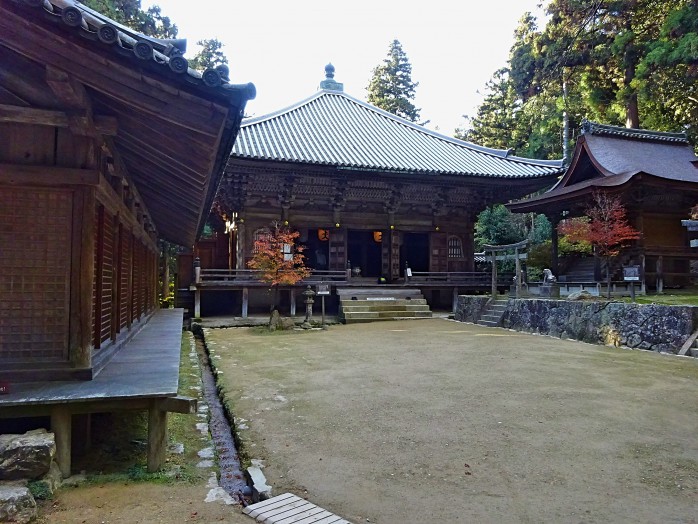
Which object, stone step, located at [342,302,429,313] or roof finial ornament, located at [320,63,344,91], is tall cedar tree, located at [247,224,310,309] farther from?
roof finial ornament, located at [320,63,344,91]

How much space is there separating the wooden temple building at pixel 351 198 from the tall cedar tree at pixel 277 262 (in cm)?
Result: 76

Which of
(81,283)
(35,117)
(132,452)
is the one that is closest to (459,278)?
(132,452)

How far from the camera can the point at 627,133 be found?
18.7m

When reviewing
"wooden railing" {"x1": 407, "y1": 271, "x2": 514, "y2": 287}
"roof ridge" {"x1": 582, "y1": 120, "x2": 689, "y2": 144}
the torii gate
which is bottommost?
"wooden railing" {"x1": 407, "y1": 271, "x2": 514, "y2": 287}

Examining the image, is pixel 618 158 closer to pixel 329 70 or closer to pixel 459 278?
pixel 459 278

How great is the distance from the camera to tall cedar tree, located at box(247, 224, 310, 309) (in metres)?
16.5

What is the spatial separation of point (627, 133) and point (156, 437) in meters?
20.6

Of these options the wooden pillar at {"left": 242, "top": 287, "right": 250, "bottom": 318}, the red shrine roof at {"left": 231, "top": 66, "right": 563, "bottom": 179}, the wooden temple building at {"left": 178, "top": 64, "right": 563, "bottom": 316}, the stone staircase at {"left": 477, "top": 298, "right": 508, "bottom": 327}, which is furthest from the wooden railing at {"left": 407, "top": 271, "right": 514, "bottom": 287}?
the wooden pillar at {"left": 242, "top": 287, "right": 250, "bottom": 318}

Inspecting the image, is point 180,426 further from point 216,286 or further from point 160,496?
point 216,286

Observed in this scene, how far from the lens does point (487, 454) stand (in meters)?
4.04

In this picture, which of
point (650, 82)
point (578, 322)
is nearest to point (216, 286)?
point (578, 322)

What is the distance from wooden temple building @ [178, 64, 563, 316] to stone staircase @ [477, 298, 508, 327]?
317 centimetres

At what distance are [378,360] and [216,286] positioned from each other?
379 inches

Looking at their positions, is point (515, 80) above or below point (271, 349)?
above
